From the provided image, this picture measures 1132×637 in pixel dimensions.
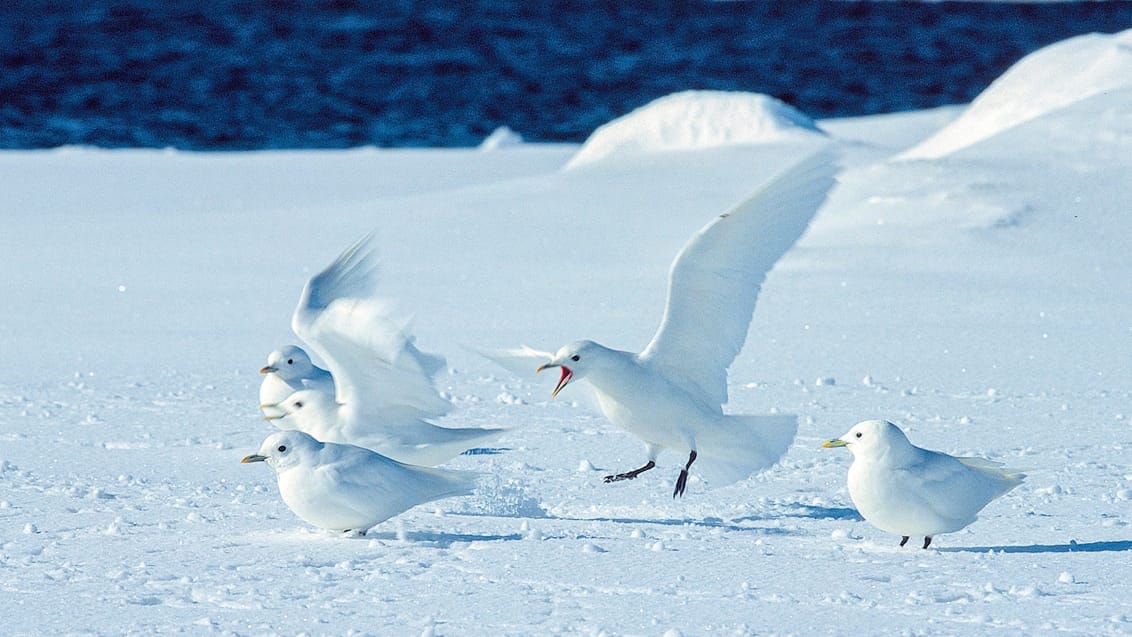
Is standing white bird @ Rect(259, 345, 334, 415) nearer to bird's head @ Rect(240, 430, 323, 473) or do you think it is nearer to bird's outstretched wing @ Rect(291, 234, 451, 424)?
bird's outstretched wing @ Rect(291, 234, 451, 424)

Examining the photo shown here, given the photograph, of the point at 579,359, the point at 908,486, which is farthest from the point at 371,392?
the point at 908,486

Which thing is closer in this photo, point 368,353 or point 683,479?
point 683,479

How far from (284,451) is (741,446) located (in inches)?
54.3

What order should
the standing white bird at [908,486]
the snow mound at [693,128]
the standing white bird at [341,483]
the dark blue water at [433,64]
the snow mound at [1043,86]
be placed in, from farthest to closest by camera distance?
the dark blue water at [433,64] → the snow mound at [693,128] → the snow mound at [1043,86] → the standing white bird at [341,483] → the standing white bird at [908,486]

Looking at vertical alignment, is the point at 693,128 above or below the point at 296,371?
above

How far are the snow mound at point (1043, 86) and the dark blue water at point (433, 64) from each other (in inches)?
346

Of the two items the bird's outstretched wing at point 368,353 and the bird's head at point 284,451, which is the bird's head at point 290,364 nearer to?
the bird's outstretched wing at point 368,353

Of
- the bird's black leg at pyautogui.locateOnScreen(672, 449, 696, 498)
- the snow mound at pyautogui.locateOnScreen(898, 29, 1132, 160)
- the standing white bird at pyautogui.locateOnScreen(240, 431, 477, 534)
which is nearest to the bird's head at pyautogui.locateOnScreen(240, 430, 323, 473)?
the standing white bird at pyautogui.locateOnScreen(240, 431, 477, 534)

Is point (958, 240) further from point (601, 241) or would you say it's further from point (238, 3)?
point (238, 3)

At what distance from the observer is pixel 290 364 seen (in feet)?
18.3

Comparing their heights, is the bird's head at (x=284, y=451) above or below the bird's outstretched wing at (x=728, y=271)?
below

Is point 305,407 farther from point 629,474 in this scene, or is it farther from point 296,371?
point 629,474

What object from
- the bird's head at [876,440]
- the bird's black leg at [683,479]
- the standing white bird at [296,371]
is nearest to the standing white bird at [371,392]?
the standing white bird at [296,371]

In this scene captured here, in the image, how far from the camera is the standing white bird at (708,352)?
4863mm
